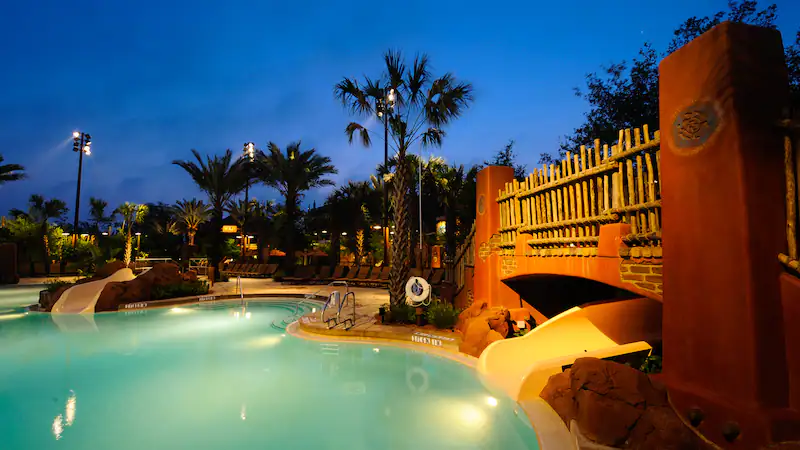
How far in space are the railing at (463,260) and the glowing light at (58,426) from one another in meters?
8.04

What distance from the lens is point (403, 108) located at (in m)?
10.0

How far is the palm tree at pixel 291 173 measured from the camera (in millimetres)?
25734

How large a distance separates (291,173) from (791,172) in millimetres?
24547

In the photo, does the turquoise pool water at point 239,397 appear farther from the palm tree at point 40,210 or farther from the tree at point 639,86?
the palm tree at point 40,210

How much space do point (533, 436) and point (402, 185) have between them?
22.4 ft

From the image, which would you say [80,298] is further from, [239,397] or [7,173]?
[7,173]

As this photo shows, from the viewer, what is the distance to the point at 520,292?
883cm

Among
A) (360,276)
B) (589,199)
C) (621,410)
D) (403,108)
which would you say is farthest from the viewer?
(360,276)

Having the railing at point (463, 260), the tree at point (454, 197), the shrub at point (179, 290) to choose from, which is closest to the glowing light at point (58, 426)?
the railing at point (463, 260)

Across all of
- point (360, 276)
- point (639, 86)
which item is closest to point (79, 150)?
point (360, 276)

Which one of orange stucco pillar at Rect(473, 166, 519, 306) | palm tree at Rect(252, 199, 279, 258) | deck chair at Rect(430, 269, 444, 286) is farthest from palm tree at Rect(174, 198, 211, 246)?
orange stucco pillar at Rect(473, 166, 519, 306)

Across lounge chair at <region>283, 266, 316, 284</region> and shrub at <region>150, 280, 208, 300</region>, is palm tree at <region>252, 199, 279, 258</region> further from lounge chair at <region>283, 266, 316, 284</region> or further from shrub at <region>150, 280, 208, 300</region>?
shrub at <region>150, 280, 208, 300</region>

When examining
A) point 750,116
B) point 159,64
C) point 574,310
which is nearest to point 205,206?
point 574,310

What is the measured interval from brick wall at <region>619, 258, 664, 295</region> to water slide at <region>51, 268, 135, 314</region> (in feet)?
49.3
